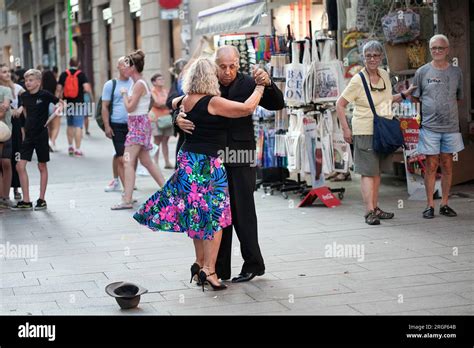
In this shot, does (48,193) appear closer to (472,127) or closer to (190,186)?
(472,127)

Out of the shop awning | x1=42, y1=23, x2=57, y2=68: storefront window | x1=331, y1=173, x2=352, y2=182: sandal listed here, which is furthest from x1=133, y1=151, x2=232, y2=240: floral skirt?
x1=42, y1=23, x2=57, y2=68: storefront window

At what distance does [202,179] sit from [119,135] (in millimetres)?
5301

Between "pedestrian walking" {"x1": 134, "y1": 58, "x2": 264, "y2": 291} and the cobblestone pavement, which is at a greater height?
"pedestrian walking" {"x1": 134, "y1": 58, "x2": 264, "y2": 291}

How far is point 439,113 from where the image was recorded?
31.9 feet

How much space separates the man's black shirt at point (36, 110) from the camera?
11562mm

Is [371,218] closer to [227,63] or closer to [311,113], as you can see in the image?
[311,113]

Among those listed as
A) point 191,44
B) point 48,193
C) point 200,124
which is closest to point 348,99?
point 200,124

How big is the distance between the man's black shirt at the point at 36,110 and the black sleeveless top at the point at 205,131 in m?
5.04

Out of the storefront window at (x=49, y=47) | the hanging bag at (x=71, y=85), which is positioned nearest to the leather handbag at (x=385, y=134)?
the hanging bag at (x=71, y=85)

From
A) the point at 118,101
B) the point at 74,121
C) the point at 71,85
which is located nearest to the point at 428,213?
the point at 118,101

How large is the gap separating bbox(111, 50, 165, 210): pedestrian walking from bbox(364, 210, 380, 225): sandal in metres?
3.14

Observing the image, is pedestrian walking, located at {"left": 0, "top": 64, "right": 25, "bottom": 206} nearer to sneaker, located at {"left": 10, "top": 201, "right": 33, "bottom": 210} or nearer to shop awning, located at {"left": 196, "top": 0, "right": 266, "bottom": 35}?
sneaker, located at {"left": 10, "top": 201, "right": 33, "bottom": 210}

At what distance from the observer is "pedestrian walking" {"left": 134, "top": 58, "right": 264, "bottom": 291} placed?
22.5 feet
